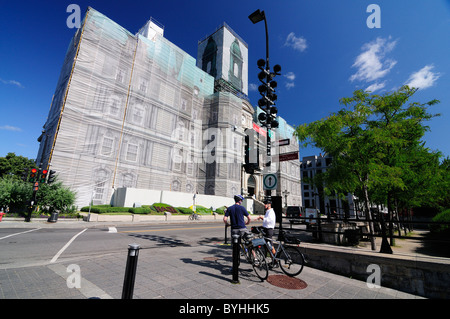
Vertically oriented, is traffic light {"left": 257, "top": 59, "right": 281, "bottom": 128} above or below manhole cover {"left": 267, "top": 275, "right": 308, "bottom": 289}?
above

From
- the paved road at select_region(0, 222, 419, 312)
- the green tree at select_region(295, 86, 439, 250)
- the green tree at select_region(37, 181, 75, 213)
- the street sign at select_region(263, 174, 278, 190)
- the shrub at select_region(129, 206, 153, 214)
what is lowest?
the paved road at select_region(0, 222, 419, 312)

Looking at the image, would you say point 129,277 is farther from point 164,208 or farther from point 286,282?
point 164,208

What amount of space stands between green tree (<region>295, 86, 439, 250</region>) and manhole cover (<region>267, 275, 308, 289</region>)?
569cm

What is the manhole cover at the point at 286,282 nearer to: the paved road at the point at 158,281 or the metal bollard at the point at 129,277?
the paved road at the point at 158,281

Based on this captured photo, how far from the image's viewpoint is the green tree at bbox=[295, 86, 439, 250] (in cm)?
800

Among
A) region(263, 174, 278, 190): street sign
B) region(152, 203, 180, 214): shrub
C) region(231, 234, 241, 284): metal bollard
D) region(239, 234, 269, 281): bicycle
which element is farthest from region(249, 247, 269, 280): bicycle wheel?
Result: region(152, 203, 180, 214): shrub

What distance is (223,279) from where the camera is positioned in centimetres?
430

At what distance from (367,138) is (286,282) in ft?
22.2

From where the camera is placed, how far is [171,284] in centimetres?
396

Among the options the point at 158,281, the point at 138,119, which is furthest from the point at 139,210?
the point at 158,281

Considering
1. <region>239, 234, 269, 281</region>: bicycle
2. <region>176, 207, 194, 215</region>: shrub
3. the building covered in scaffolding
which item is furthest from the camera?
<region>176, 207, 194, 215</region>: shrub

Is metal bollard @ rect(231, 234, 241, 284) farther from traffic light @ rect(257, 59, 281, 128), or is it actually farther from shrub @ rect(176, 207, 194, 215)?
shrub @ rect(176, 207, 194, 215)

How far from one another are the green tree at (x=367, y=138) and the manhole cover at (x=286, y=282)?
5690 mm

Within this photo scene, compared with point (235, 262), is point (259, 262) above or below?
below
